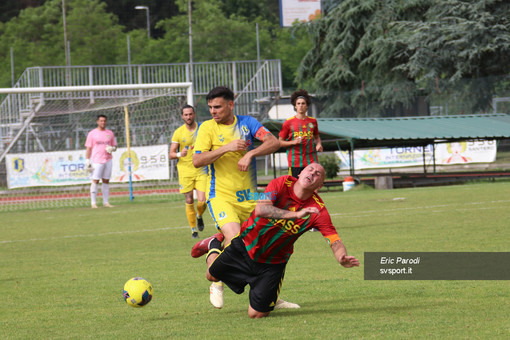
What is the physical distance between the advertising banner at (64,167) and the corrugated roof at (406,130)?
422 cm

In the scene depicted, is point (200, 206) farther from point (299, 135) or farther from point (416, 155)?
point (416, 155)

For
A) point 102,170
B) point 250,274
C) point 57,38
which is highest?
point 57,38

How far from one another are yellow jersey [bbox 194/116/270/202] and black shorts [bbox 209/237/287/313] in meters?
0.78

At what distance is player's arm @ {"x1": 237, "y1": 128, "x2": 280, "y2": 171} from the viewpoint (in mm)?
6938

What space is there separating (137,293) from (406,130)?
21863 mm

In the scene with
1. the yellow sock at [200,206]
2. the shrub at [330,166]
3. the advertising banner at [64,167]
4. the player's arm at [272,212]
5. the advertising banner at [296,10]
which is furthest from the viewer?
the advertising banner at [296,10]

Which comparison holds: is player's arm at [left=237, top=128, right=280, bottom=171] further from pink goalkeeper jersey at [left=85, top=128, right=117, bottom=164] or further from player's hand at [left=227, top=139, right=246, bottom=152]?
pink goalkeeper jersey at [left=85, top=128, right=117, bottom=164]

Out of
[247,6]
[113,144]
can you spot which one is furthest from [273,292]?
[247,6]

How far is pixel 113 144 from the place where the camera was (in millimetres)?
21203

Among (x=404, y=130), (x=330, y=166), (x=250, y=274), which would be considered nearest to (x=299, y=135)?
(x=250, y=274)

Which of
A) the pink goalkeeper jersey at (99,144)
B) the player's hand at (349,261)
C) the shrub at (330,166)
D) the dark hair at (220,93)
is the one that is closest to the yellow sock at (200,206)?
the dark hair at (220,93)

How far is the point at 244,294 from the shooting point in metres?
7.71

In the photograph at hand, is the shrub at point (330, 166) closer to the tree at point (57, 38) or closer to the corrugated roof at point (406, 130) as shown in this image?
the corrugated roof at point (406, 130)

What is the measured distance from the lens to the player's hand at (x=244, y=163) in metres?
6.91
